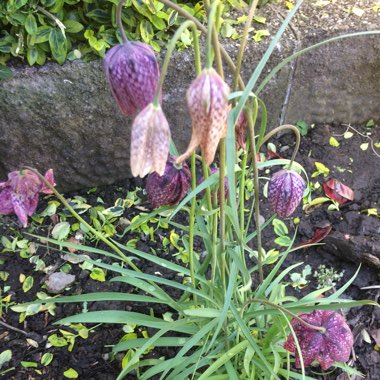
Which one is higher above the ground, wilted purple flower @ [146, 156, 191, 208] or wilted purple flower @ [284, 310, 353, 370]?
wilted purple flower @ [146, 156, 191, 208]

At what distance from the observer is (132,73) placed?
2.50 feet

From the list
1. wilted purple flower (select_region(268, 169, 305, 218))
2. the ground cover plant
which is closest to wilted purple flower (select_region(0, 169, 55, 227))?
the ground cover plant

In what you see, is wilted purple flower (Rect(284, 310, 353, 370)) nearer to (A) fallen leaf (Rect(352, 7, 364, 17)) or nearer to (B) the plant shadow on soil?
(B) the plant shadow on soil

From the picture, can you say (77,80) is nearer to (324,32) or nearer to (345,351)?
(324,32)

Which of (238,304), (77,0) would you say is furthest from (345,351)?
(77,0)

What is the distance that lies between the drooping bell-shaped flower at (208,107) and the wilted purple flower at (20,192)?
48cm

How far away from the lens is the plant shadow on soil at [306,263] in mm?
1412

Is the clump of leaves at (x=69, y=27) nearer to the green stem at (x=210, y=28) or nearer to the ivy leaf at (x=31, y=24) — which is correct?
the ivy leaf at (x=31, y=24)

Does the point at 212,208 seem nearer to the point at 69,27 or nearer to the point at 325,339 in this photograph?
the point at 325,339

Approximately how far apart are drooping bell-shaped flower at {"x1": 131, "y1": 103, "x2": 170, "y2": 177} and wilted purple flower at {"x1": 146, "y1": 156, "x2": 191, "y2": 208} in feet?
0.88

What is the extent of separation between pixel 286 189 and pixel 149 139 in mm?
446

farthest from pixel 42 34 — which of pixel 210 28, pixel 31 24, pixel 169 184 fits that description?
pixel 210 28

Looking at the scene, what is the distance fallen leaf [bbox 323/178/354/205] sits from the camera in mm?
1771

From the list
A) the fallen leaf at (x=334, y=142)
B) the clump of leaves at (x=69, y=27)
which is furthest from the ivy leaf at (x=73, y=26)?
the fallen leaf at (x=334, y=142)
